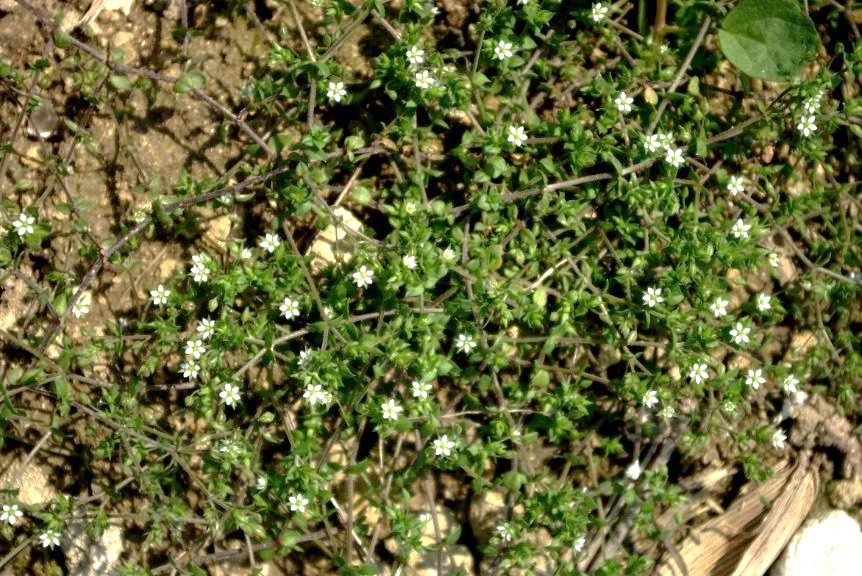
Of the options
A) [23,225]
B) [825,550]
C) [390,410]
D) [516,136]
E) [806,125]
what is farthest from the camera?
[825,550]

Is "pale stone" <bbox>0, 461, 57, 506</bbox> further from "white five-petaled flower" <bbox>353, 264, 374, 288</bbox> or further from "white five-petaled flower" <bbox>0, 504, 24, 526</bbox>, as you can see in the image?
"white five-petaled flower" <bbox>353, 264, 374, 288</bbox>

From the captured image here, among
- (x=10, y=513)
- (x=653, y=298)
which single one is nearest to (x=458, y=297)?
(x=653, y=298)

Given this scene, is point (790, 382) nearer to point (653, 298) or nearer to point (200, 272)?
point (653, 298)

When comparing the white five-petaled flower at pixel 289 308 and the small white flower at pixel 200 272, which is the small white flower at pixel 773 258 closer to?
the white five-petaled flower at pixel 289 308

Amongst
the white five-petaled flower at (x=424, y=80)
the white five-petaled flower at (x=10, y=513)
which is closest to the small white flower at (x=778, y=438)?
the white five-petaled flower at (x=424, y=80)

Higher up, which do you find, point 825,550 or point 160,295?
point 160,295
